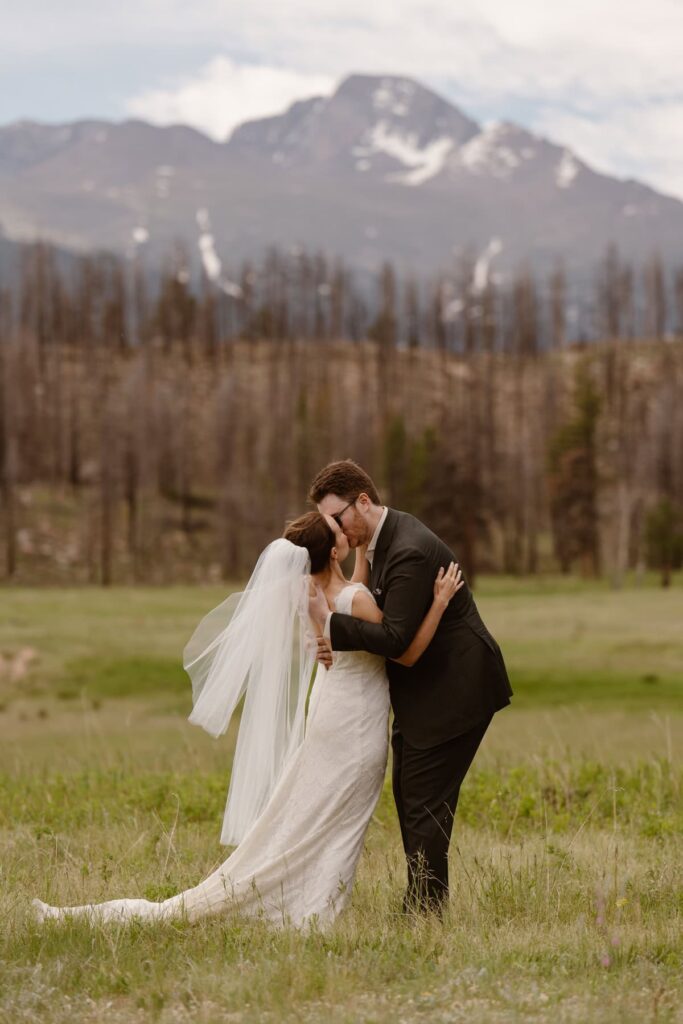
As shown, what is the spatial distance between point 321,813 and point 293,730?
0.55m

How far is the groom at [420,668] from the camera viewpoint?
7559 mm

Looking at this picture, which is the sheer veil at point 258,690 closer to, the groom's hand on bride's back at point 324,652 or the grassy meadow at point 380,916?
the groom's hand on bride's back at point 324,652

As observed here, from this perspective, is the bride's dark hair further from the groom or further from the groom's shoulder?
the groom's shoulder

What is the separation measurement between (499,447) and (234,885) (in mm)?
98797

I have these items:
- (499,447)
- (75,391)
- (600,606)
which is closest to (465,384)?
(499,447)

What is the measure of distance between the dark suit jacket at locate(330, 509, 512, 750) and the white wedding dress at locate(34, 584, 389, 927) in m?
0.19

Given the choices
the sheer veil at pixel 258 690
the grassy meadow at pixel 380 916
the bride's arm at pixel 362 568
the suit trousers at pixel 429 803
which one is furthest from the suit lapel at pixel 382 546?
the grassy meadow at pixel 380 916

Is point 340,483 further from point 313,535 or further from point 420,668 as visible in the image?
point 420,668

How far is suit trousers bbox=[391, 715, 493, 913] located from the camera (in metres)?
7.64

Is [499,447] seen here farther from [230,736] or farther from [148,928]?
[148,928]

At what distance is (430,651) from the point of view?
784 cm

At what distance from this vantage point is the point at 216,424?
100625 mm

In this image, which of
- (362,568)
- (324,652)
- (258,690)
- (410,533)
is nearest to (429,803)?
(324,652)

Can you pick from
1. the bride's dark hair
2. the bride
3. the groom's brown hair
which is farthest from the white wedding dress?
the groom's brown hair
